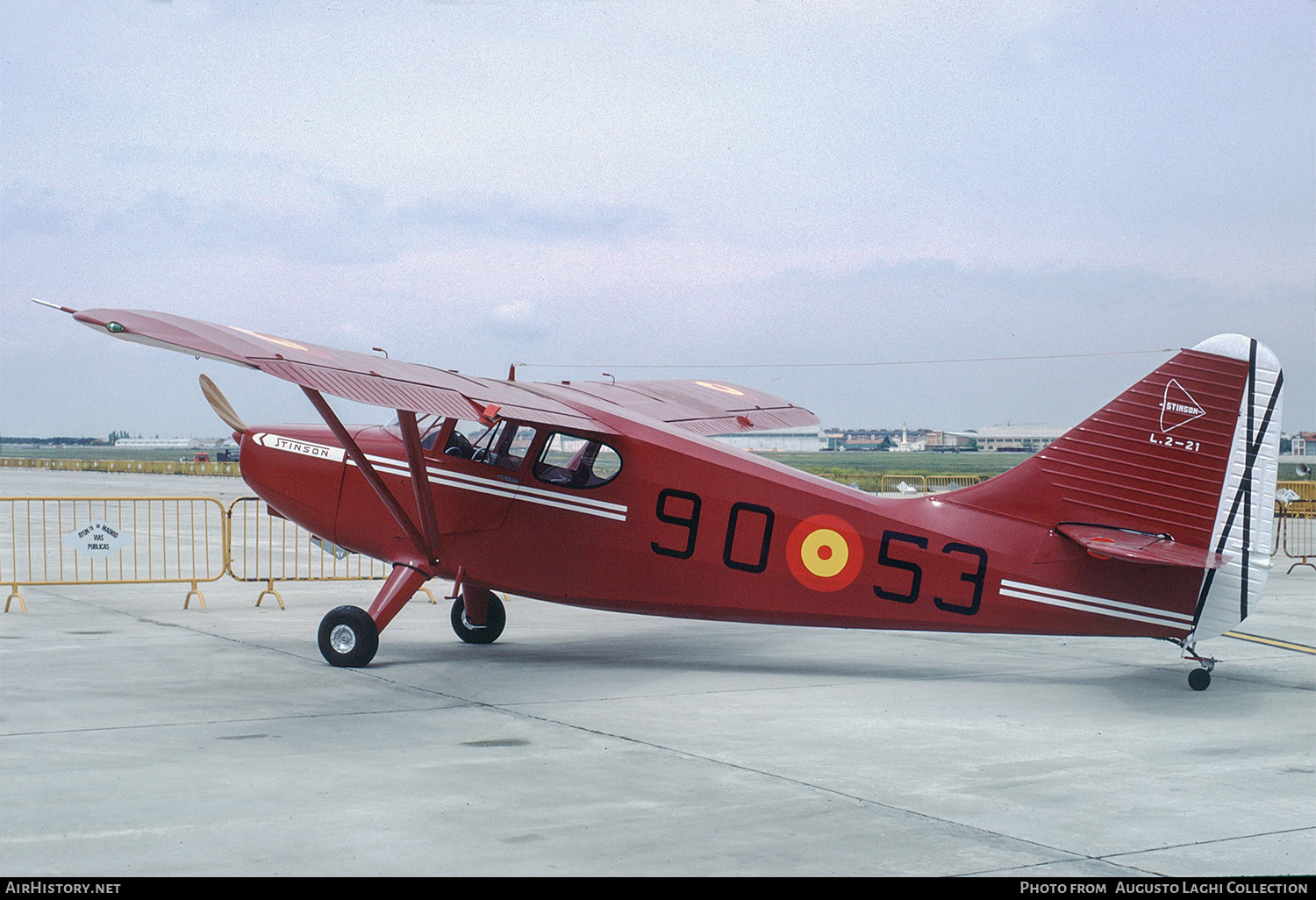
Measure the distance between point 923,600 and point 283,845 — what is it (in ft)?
17.9

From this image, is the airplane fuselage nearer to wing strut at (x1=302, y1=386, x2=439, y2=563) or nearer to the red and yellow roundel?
the red and yellow roundel

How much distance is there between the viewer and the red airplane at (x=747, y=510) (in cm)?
883

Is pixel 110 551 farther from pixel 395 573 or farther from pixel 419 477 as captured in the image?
pixel 419 477

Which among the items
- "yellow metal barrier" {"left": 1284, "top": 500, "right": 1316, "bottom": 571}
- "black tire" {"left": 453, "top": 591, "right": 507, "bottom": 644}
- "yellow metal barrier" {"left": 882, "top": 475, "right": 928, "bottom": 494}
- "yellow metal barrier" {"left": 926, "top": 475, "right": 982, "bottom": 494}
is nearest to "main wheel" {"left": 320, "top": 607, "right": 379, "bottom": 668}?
"black tire" {"left": 453, "top": 591, "right": 507, "bottom": 644}

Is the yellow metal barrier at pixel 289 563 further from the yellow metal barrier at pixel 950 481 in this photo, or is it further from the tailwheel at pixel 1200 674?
the yellow metal barrier at pixel 950 481

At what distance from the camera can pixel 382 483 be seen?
10.2 metres

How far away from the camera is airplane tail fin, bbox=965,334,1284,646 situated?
8805 millimetres

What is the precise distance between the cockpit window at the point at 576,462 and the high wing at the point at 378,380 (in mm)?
244

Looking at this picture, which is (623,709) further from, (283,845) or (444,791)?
(283,845)

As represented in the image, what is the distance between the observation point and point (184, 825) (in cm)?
554

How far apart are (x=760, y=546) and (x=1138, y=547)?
276 cm

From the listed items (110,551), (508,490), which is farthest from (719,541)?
(110,551)

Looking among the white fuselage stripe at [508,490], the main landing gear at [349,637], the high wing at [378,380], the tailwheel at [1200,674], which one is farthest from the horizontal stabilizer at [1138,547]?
the main landing gear at [349,637]
